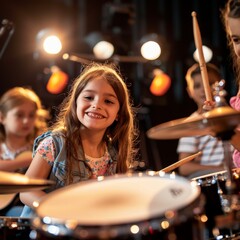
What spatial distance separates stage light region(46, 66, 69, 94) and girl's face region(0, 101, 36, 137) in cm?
45

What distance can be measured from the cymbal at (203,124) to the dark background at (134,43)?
1.99 m

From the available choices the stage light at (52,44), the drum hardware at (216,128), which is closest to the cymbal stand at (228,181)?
the drum hardware at (216,128)

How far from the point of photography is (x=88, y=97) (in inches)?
69.9

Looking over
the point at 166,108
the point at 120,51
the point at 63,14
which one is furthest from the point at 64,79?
the point at 166,108

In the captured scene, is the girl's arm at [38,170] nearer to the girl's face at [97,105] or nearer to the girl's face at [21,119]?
the girl's face at [97,105]

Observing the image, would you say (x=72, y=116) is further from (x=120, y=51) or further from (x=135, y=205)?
(x=120, y=51)

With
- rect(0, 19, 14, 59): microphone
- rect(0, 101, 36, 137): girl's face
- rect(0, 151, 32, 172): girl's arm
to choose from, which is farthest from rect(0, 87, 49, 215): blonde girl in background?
rect(0, 19, 14, 59): microphone

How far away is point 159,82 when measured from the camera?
10.9 feet

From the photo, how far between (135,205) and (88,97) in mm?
868

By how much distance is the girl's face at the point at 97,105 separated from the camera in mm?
→ 1731

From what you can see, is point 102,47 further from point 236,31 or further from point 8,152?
point 236,31

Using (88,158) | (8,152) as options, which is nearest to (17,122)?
(8,152)

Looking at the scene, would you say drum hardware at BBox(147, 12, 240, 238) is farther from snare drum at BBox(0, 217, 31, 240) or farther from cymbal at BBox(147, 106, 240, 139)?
snare drum at BBox(0, 217, 31, 240)

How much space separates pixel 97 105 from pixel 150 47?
1572mm
